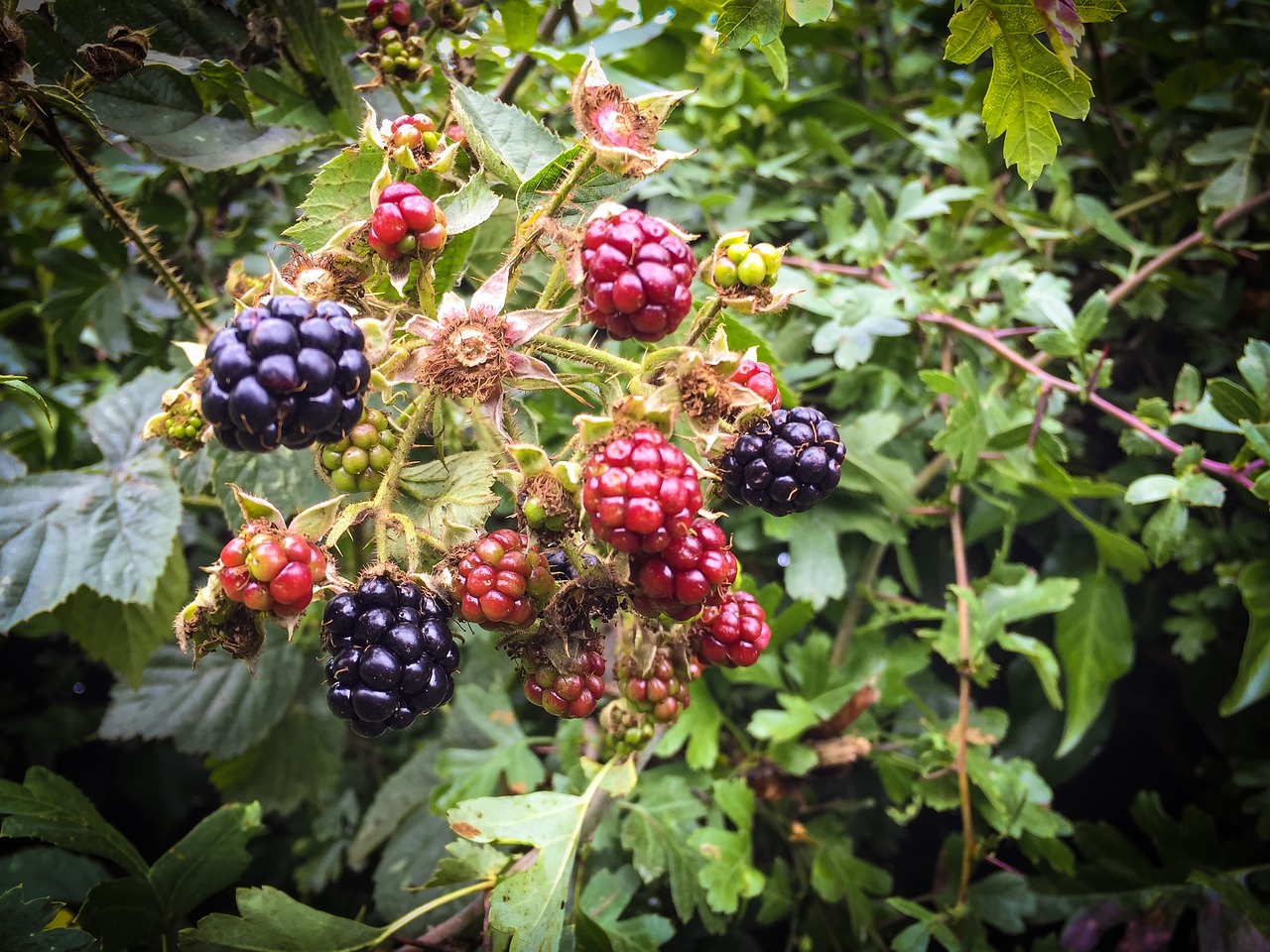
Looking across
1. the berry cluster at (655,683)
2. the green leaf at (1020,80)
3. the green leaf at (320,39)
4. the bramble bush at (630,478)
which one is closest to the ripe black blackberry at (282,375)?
the bramble bush at (630,478)

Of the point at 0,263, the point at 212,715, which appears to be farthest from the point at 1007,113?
the point at 0,263

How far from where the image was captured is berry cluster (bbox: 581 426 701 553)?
55cm

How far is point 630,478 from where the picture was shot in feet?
1.82

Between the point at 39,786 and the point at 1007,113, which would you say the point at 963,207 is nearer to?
the point at 1007,113

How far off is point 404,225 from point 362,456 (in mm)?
203

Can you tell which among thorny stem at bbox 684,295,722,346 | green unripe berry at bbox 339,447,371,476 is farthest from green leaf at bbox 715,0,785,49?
green unripe berry at bbox 339,447,371,476

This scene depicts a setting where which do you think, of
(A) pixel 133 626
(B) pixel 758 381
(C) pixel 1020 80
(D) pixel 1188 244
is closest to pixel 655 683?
(B) pixel 758 381

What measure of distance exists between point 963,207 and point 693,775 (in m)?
1.16

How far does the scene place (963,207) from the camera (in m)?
1.44

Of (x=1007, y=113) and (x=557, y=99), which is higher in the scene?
(x=1007, y=113)

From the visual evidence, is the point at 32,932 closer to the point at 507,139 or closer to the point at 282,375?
the point at 282,375

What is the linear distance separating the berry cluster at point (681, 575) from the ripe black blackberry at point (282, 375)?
0.26 metres

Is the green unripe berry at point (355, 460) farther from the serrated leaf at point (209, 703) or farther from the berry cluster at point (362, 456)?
the serrated leaf at point (209, 703)

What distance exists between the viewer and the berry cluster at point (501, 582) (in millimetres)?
602
